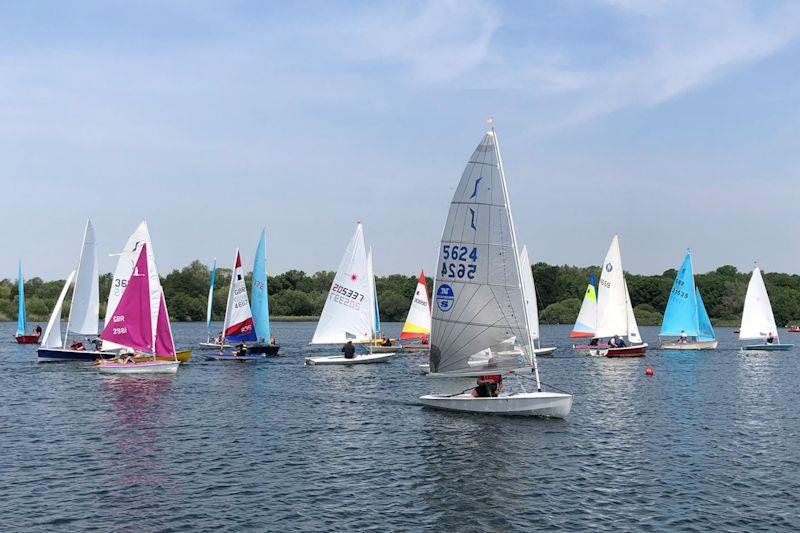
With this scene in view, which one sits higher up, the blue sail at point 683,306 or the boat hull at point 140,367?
the blue sail at point 683,306

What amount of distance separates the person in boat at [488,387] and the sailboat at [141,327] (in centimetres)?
2390

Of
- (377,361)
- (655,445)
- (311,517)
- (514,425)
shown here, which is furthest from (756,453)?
(377,361)

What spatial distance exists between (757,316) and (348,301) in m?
49.8

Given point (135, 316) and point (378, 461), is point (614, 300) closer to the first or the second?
point (135, 316)

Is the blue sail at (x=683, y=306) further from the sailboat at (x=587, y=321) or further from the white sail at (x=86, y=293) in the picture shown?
the white sail at (x=86, y=293)

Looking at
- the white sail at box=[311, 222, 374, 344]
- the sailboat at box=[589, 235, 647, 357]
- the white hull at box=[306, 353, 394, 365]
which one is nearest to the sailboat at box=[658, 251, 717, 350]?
the sailboat at box=[589, 235, 647, 357]

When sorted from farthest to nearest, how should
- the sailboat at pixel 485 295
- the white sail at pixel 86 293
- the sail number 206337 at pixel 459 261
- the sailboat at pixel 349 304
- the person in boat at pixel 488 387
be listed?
the white sail at pixel 86 293, the sailboat at pixel 349 304, the person in boat at pixel 488 387, the sail number 206337 at pixel 459 261, the sailboat at pixel 485 295

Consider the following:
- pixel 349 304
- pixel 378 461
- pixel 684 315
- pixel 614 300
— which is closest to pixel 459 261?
pixel 378 461

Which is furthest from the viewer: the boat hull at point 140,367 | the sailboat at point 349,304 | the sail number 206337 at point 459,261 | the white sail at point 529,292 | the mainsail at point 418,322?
the mainsail at point 418,322

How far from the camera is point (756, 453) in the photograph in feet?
94.3

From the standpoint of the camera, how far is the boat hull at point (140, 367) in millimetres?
50656

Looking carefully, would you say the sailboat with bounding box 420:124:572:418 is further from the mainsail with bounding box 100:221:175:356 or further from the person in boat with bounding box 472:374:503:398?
the mainsail with bounding box 100:221:175:356

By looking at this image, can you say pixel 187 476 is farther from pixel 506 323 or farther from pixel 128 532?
pixel 506 323

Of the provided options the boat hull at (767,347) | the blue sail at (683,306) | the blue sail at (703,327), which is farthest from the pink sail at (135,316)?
the boat hull at (767,347)
